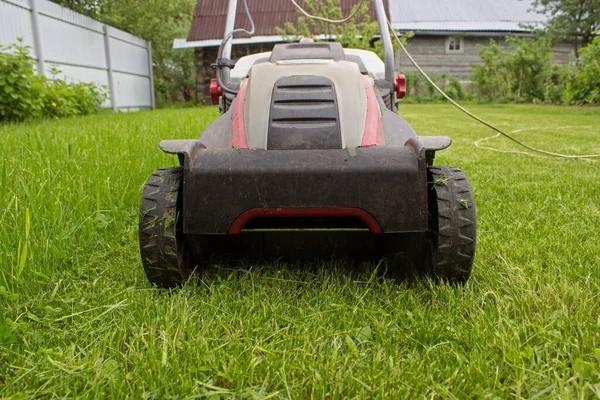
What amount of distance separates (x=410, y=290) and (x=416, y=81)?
58.6ft

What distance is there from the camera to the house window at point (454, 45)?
19.9m

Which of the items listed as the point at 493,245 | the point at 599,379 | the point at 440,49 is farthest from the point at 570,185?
the point at 440,49

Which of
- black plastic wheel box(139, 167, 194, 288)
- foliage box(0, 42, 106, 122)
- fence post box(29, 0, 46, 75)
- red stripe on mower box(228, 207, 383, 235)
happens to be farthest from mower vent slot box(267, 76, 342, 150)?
fence post box(29, 0, 46, 75)

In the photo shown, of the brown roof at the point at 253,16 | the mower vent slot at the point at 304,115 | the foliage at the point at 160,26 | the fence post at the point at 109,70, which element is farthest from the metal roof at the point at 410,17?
the mower vent slot at the point at 304,115

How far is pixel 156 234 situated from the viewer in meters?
1.56

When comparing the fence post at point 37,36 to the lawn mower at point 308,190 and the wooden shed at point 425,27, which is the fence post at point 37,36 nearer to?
the wooden shed at point 425,27

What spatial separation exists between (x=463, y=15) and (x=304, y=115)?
2141 cm

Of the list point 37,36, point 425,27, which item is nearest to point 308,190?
point 37,36

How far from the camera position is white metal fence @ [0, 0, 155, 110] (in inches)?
328

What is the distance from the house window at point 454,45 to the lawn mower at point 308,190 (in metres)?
19.4

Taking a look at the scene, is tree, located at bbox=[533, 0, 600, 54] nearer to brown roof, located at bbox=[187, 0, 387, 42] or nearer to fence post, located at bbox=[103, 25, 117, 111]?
brown roof, located at bbox=[187, 0, 387, 42]

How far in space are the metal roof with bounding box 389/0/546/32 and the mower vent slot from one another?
1834 centimetres

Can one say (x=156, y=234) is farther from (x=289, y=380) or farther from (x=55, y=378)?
(x=289, y=380)

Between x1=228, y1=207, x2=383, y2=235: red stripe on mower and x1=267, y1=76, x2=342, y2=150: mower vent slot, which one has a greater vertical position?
x1=267, y1=76, x2=342, y2=150: mower vent slot
